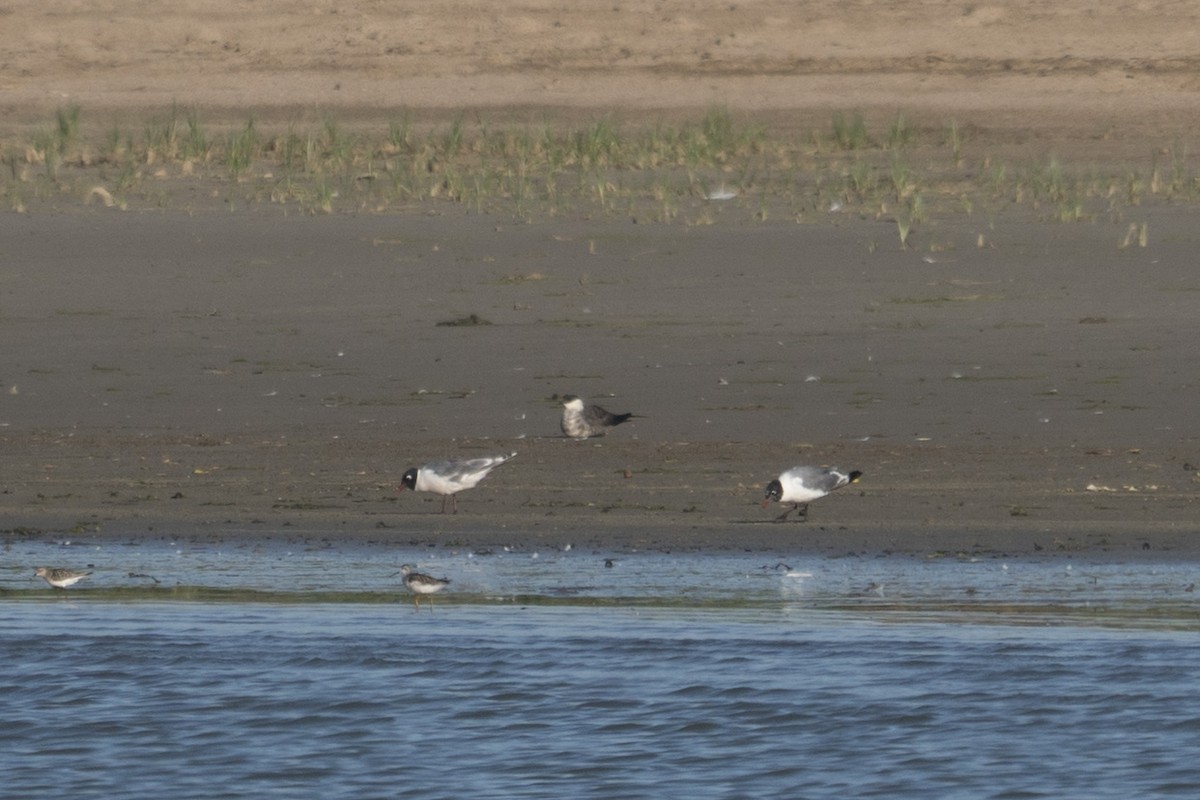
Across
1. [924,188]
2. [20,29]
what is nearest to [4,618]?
[924,188]

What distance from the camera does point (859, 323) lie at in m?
13.1

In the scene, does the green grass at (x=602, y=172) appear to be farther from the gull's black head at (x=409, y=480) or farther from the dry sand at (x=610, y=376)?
the gull's black head at (x=409, y=480)

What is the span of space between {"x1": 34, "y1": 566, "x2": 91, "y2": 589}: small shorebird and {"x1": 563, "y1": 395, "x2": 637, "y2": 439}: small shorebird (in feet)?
8.72

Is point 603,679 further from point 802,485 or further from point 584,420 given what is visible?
point 584,420

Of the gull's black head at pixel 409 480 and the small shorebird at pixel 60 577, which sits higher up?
the gull's black head at pixel 409 480

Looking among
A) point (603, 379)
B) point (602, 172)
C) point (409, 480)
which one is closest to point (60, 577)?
point (409, 480)

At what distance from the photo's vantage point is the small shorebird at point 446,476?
31.0ft

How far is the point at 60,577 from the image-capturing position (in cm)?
862

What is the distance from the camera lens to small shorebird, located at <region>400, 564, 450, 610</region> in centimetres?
837

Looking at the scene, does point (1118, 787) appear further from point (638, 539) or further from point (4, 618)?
point (4, 618)

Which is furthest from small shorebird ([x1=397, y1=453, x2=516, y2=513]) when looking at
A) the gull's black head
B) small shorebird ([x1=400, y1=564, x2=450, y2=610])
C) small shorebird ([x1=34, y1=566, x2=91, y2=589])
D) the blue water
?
small shorebird ([x1=34, y1=566, x2=91, y2=589])

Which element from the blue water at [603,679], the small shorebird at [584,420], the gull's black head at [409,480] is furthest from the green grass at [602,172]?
the blue water at [603,679]

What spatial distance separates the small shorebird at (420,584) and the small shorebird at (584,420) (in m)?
2.17

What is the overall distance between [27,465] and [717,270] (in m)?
5.40
